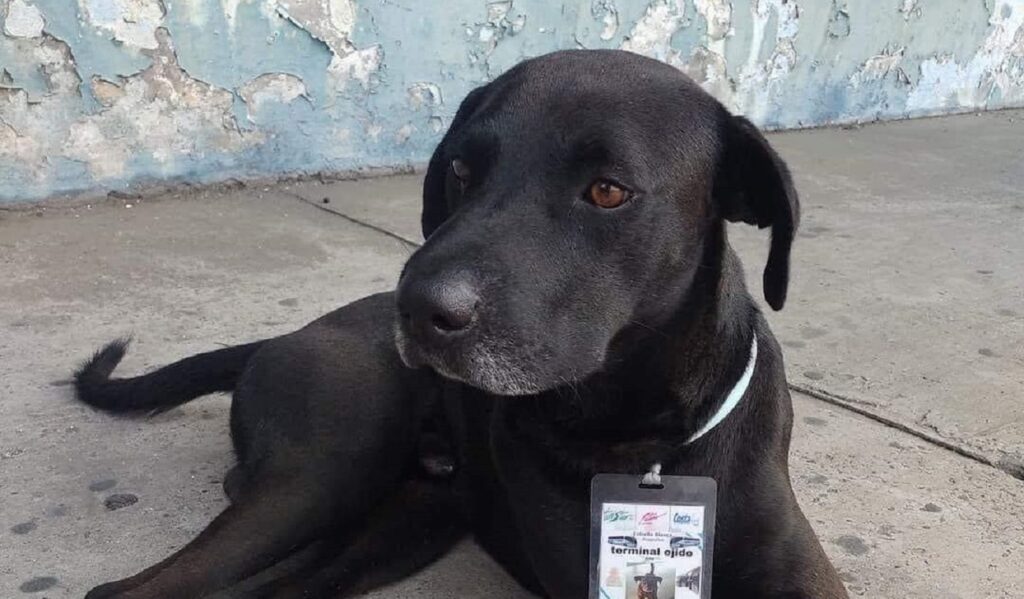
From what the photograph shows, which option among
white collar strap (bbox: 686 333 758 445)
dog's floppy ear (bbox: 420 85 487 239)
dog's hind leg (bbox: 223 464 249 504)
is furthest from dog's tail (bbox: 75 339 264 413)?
white collar strap (bbox: 686 333 758 445)

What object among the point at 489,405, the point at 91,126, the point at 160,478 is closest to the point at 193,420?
the point at 160,478

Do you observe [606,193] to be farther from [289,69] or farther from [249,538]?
[289,69]

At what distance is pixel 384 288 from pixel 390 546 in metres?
1.84

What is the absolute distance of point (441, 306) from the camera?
67.2 inches

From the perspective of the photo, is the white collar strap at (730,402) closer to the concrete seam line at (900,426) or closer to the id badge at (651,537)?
the id badge at (651,537)

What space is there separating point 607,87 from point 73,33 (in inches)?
142

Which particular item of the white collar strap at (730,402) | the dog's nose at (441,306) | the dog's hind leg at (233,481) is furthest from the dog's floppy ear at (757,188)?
the dog's hind leg at (233,481)

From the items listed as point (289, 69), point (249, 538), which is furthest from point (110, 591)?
point (289, 69)

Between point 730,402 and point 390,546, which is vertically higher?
point 730,402

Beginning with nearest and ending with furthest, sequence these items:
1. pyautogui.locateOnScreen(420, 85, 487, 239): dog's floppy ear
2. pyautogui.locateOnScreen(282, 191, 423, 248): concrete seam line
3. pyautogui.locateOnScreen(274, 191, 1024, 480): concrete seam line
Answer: pyautogui.locateOnScreen(420, 85, 487, 239): dog's floppy ear, pyautogui.locateOnScreen(274, 191, 1024, 480): concrete seam line, pyautogui.locateOnScreen(282, 191, 423, 248): concrete seam line

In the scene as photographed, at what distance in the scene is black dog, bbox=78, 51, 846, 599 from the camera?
184cm

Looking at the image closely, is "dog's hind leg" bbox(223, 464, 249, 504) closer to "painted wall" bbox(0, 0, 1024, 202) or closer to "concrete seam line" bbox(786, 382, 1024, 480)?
"concrete seam line" bbox(786, 382, 1024, 480)

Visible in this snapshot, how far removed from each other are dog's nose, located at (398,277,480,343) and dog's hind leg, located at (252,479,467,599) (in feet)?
2.73

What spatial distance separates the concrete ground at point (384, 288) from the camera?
248cm
